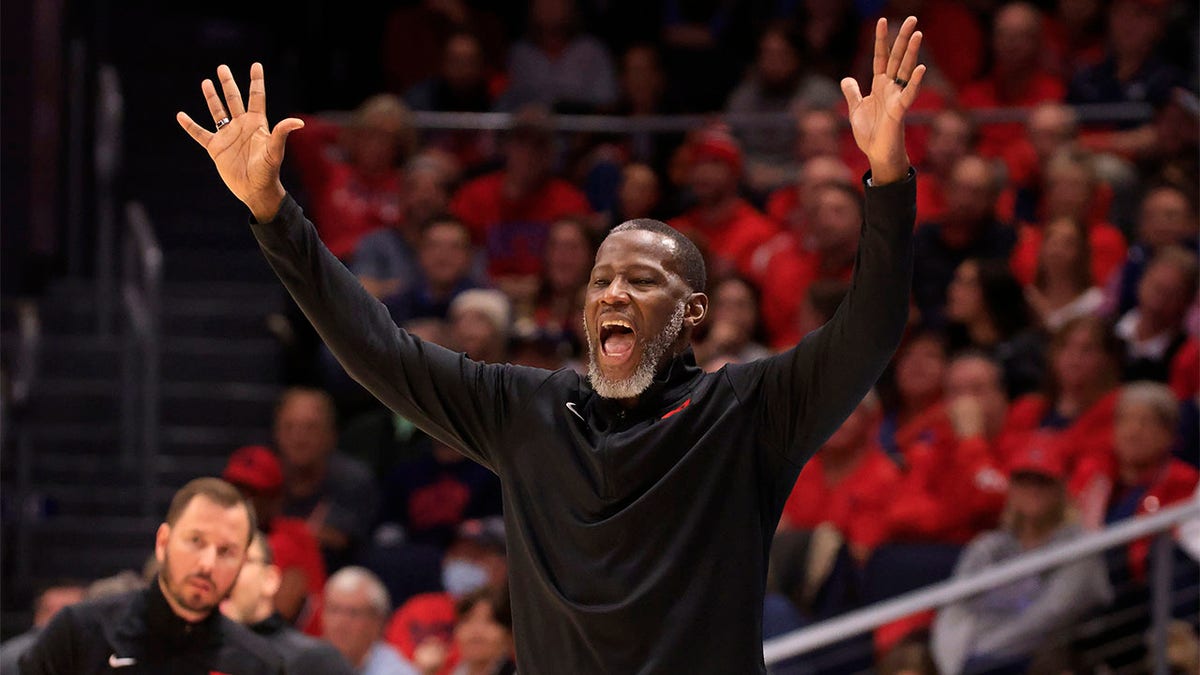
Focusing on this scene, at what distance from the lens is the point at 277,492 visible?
6789mm

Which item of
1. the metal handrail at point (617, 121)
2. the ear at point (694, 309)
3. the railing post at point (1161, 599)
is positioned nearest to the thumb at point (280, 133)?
the ear at point (694, 309)

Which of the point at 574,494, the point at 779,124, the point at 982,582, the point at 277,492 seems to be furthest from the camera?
the point at 779,124

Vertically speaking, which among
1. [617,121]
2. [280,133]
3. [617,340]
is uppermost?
[617,121]

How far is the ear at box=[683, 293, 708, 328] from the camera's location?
2.96m

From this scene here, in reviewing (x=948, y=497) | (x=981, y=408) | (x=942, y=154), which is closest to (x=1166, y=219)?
(x=942, y=154)

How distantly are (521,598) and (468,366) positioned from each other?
40 centimetres

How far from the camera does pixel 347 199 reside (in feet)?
27.9

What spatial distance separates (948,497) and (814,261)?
1.62 meters

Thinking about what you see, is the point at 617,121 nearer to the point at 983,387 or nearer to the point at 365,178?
the point at 365,178

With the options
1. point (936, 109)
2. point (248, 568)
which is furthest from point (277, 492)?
point (936, 109)

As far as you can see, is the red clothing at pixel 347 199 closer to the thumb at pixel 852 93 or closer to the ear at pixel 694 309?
the ear at pixel 694 309

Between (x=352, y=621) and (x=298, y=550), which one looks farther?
(x=298, y=550)

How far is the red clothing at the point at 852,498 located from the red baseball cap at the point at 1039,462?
1.45 ft

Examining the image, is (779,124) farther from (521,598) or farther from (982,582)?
(521,598)
